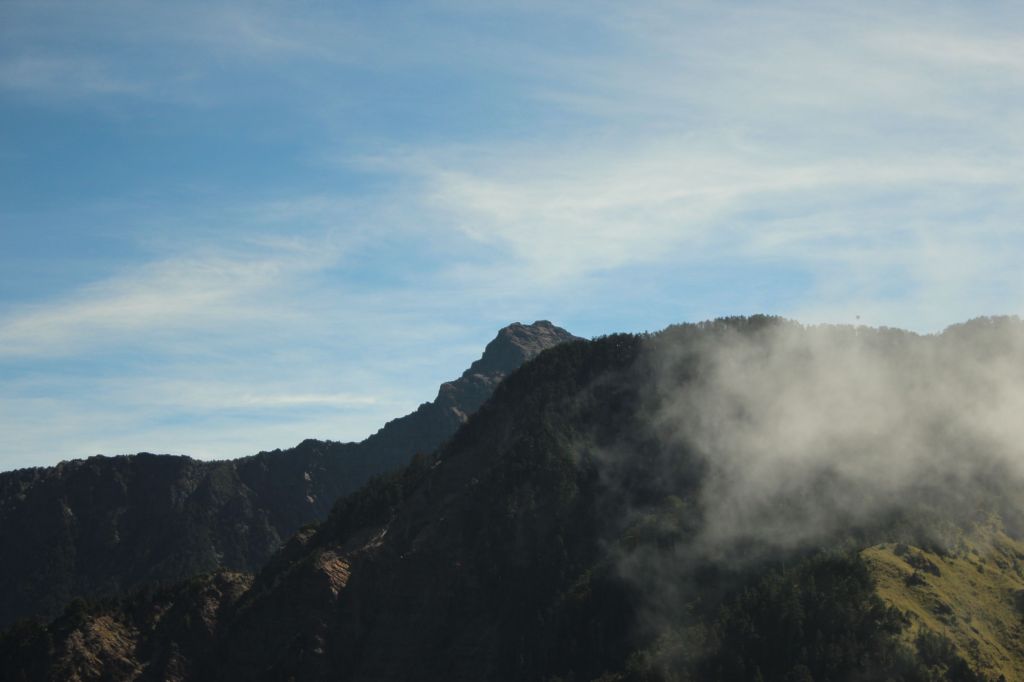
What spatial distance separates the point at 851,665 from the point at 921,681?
1296cm

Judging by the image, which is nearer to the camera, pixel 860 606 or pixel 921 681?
pixel 921 681

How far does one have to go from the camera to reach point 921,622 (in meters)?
195

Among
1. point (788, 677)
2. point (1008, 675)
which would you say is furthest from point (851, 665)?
point (1008, 675)

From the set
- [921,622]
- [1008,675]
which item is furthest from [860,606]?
[1008,675]

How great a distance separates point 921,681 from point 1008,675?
21.3 metres

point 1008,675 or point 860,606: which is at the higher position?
point 860,606

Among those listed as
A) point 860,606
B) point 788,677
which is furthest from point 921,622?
point 788,677

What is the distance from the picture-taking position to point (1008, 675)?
625 feet

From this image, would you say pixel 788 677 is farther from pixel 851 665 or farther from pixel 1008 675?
pixel 1008 675

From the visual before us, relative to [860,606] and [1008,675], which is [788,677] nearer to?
[860,606]

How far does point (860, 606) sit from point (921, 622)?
1095cm

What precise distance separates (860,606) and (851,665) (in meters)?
13.0

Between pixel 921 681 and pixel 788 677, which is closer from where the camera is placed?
pixel 921 681

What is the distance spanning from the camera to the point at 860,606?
655 feet
